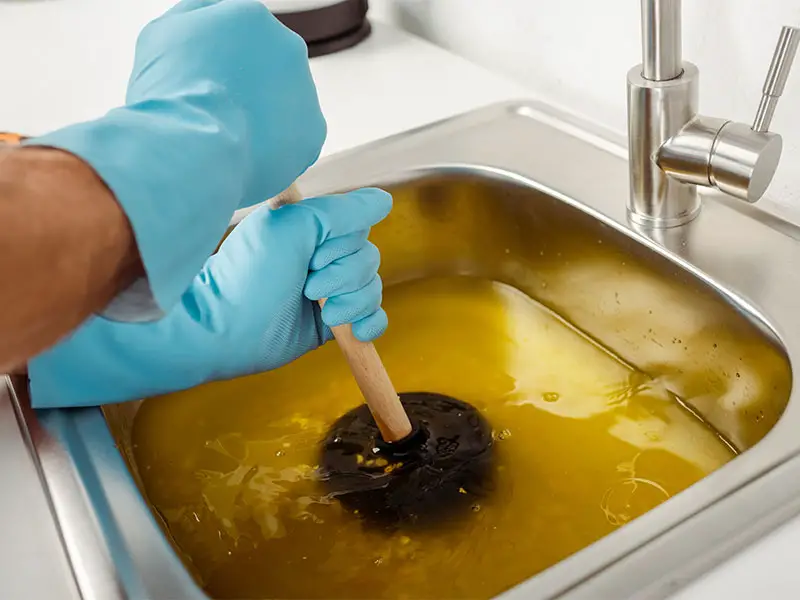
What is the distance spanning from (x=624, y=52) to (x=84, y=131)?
63cm

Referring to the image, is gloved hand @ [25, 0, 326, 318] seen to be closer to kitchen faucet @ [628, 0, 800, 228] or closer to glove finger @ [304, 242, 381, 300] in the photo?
glove finger @ [304, 242, 381, 300]

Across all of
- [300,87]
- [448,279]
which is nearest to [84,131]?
[300,87]

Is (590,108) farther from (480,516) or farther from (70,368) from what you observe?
(70,368)

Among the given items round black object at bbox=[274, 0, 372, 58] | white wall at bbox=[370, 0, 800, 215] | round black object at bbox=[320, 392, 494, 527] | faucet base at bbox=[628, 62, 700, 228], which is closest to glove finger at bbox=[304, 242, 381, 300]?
round black object at bbox=[320, 392, 494, 527]

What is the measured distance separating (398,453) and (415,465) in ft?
0.07

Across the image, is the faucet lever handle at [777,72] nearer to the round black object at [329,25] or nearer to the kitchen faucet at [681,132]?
the kitchen faucet at [681,132]

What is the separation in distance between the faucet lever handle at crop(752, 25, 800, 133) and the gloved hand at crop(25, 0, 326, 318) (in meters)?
0.34

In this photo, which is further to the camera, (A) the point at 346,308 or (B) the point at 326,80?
(B) the point at 326,80

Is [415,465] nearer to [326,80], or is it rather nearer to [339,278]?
[339,278]

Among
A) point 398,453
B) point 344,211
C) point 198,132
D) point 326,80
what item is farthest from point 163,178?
point 326,80

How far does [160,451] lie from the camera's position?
2.67 feet

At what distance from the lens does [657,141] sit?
742 mm

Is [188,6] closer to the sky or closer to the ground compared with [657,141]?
closer to the sky

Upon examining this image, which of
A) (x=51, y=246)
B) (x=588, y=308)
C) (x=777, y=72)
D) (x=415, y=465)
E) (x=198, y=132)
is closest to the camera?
(x=51, y=246)
